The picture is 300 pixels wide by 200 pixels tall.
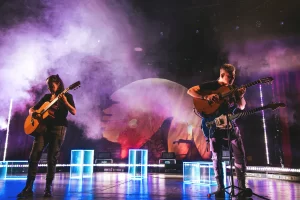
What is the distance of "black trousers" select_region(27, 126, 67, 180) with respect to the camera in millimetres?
2826

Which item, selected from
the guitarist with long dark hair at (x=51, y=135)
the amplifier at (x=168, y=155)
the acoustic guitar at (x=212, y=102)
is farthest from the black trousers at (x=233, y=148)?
the amplifier at (x=168, y=155)

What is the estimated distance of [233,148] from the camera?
2754 millimetres

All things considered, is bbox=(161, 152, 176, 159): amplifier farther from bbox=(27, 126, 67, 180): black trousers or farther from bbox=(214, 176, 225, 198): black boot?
bbox=(27, 126, 67, 180): black trousers

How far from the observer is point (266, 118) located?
26.1 feet

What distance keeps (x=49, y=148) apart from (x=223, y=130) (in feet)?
6.54

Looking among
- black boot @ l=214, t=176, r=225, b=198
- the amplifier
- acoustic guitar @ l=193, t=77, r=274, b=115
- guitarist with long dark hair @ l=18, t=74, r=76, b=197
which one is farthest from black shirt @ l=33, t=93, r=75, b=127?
the amplifier

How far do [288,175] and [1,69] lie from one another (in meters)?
7.86

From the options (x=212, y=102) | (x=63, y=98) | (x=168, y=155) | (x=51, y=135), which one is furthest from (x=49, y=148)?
(x=168, y=155)

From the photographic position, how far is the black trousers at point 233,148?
8.80 feet

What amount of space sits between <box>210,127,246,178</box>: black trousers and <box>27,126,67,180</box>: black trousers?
176cm

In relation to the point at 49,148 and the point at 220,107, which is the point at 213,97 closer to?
the point at 220,107

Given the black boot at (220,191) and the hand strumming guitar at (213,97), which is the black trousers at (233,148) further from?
the hand strumming guitar at (213,97)

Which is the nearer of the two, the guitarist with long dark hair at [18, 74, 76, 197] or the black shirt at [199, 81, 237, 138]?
the black shirt at [199, 81, 237, 138]

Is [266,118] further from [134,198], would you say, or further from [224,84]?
[134,198]
